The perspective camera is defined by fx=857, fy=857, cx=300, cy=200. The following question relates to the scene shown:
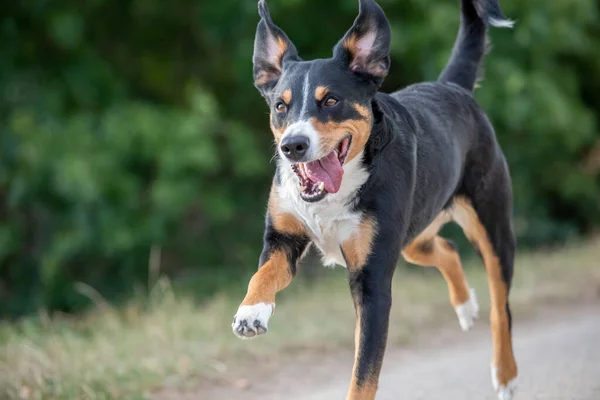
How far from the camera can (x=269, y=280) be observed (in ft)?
13.1

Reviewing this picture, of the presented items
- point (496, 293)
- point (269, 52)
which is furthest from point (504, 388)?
point (269, 52)

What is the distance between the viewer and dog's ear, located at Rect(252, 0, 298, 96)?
14.4 feet

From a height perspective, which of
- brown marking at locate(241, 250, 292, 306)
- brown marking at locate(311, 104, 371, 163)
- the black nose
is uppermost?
the black nose

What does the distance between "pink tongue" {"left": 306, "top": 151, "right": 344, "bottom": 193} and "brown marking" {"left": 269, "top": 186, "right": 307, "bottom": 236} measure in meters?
0.26

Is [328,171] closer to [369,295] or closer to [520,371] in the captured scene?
[369,295]

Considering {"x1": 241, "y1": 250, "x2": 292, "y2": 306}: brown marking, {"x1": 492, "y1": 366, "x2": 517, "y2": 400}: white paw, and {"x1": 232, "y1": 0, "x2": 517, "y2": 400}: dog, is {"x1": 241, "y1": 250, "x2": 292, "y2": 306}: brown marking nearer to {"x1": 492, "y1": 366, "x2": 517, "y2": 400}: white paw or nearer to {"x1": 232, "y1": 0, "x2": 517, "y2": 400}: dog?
{"x1": 232, "y1": 0, "x2": 517, "y2": 400}: dog

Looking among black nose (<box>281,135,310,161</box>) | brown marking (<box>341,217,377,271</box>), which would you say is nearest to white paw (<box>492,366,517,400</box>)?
brown marking (<box>341,217,377,271</box>)

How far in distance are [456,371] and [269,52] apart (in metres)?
2.69

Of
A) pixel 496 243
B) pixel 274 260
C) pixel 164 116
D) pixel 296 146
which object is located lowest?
pixel 164 116

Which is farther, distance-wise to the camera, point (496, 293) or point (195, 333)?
point (195, 333)

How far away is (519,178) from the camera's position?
1202 centimetres

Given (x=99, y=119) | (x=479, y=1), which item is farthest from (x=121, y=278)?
(x=479, y=1)

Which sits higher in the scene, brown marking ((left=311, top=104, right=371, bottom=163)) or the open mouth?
brown marking ((left=311, top=104, right=371, bottom=163))

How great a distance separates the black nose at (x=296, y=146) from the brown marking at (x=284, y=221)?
45 centimetres
